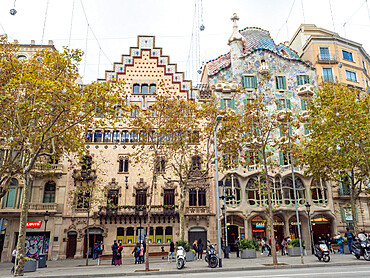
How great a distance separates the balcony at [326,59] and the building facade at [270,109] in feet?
5.77

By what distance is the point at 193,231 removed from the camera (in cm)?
3161

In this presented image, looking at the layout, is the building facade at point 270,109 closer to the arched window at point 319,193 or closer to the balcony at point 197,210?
the arched window at point 319,193

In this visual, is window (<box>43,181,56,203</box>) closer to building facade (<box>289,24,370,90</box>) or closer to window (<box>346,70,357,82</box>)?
building facade (<box>289,24,370,90</box>)

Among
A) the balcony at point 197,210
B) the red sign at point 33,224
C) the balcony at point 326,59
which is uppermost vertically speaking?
the balcony at point 326,59

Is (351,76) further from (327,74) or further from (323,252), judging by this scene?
(323,252)

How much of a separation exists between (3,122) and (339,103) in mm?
25766

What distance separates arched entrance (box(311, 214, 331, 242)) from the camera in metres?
33.6

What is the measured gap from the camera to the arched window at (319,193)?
32850 mm

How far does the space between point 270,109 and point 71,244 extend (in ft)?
89.5

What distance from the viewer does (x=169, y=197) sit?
3222 centimetres

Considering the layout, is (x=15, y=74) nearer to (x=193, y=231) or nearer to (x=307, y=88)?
(x=193, y=231)

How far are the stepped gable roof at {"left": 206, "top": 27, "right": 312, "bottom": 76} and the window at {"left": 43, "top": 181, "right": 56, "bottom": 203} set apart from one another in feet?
73.8

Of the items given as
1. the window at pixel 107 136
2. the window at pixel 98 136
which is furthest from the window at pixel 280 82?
the window at pixel 98 136

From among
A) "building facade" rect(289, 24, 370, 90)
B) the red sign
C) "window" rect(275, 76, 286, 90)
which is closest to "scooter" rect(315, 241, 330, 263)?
"window" rect(275, 76, 286, 90)
